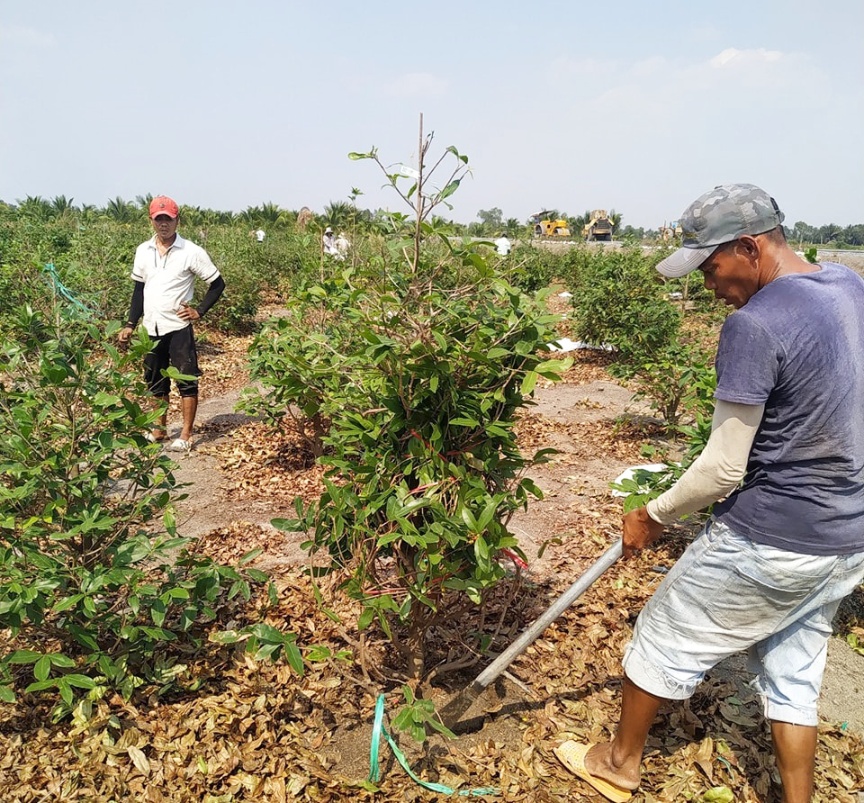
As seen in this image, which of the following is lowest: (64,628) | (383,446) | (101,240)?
(64,628)

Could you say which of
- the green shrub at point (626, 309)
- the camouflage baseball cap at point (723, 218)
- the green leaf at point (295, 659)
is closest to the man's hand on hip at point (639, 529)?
the camouflage baseball cap at point (723, 218)

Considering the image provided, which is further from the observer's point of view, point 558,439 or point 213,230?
point 213,230

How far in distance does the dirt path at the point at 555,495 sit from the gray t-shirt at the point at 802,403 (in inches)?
30.2

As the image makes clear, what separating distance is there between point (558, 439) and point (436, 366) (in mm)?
4229

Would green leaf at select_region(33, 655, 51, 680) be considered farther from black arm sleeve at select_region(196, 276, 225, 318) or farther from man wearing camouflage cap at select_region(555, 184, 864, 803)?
black arm sleeve at select_region(196, 276, 225, 318)

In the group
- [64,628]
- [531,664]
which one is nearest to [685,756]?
[531,664]

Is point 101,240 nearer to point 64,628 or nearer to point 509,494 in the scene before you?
point 64,628

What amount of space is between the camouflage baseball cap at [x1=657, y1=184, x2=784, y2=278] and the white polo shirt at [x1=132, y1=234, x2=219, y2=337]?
3768 mm

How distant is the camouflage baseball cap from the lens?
1746 mm

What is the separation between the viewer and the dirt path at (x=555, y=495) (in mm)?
2828

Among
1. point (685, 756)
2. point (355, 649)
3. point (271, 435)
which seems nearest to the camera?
point (685, 756)

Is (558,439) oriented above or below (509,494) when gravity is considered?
below

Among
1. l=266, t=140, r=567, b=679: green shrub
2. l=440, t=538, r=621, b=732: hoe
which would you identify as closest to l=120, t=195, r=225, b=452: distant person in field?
l=266, t=140, r=567, b=679: green shrub

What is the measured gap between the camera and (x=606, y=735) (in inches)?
94.3
